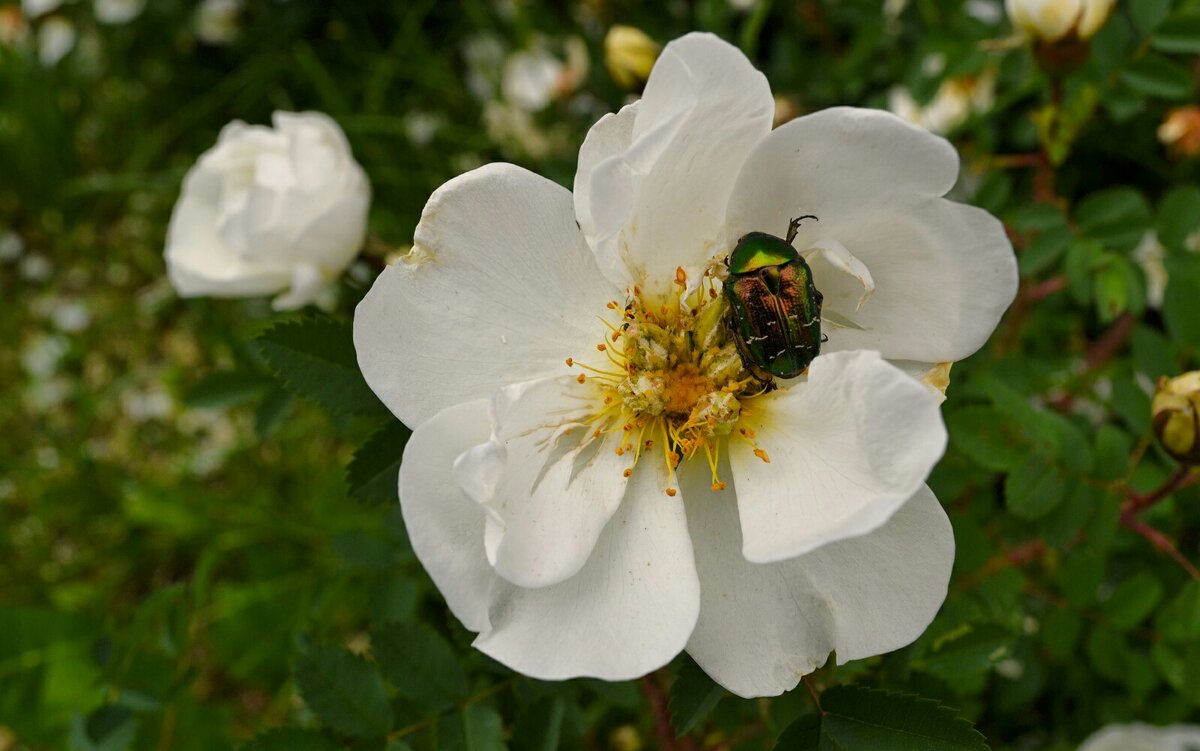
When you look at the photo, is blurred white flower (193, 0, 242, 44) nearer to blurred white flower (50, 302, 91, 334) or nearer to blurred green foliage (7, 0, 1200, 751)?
blurred green foliage (7, 0, 1200, 751)

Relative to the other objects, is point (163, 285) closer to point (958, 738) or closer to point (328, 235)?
point (328, 235)

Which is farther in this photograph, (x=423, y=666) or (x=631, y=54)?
(x=631, y=54)

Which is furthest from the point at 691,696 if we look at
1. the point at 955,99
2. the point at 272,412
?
the point at 955,99

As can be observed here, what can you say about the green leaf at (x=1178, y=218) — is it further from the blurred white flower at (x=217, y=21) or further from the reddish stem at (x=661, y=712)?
the blurred white flower at (x=217, y=21)

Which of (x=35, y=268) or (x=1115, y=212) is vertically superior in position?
(x=1115, y=212)

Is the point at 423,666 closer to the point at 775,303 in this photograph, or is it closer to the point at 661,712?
the point at 661,712

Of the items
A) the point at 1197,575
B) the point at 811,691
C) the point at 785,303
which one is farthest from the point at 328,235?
the point at 1197,575

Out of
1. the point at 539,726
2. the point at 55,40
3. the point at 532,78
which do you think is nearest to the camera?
the point at 539,726

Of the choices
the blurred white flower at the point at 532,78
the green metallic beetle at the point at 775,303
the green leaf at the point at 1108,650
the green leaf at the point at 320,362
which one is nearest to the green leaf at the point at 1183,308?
the green leaf at the point at 1108,650
